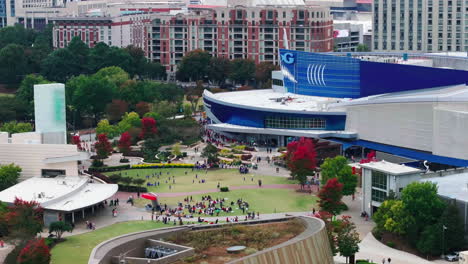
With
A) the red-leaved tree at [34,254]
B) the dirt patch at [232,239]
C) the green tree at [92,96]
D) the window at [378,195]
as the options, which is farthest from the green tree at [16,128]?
the dirt patch at [232,239]

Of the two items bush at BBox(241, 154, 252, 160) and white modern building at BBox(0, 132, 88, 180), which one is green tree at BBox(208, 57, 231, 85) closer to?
bush at BBox(241, 154, 252, 160)

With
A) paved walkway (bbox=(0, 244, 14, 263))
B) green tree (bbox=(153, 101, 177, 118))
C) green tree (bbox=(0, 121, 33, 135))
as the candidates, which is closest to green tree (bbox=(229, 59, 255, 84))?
green tree (bbox=(153, 101, 177, 118))

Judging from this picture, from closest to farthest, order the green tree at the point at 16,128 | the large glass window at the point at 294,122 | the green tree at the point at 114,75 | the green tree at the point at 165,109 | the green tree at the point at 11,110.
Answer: the large glass window at the point at 294,122 → the green tree at the point at 16,128 → the green tree at the point at 165,109 → the green tree at the point at 11,110 → the green tree at the point at 114,75

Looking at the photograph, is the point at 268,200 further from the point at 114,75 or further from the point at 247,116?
the point at 114,75

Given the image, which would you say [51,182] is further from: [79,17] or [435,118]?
[79,17]

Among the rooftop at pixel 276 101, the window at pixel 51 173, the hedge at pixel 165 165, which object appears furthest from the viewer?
the rooftop at pixel 276 101

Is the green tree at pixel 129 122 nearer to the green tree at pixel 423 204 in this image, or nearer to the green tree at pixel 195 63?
the green tree at pixel 195 63
